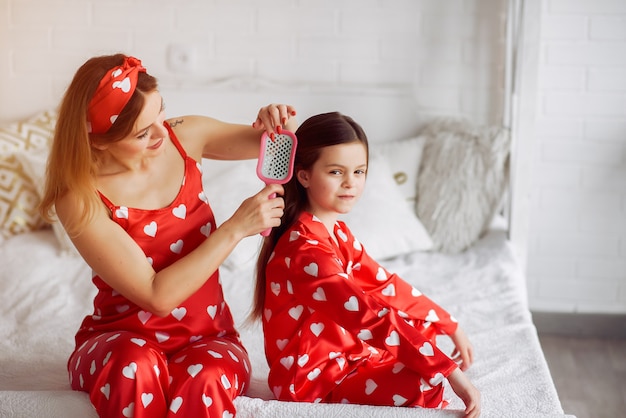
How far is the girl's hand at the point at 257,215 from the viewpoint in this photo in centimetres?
150

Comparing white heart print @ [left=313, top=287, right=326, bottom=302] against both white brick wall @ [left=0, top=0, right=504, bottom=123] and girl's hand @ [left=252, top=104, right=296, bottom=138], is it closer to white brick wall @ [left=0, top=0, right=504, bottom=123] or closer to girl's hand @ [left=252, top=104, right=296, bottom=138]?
girl's hand @ [left=252, top=104, right=296, bottom=138]

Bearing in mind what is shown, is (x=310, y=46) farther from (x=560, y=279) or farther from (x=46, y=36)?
(x=560, y=279)

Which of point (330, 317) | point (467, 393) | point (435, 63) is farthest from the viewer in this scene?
point (435, 63)

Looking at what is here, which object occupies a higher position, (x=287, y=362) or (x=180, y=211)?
(x=180, y=211)

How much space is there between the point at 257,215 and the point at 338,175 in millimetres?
192

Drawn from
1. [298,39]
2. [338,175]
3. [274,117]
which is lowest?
[338,175]

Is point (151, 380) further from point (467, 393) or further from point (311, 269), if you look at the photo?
point (467, 393)

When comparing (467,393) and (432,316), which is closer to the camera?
(467,393)

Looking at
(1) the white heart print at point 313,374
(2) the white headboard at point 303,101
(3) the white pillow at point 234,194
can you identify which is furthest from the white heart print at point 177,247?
(2) the white headboard at point 303,101

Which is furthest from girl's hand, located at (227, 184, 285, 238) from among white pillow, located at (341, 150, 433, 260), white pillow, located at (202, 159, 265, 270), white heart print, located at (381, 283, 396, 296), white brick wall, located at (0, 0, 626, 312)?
white brick wall, located at (0, 0, 626, 312)

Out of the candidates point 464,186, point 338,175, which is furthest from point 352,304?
point 464,186

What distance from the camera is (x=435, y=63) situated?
120 inches

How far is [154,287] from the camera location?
Result: 150 centimetres

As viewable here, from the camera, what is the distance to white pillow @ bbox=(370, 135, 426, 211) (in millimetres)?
2902
